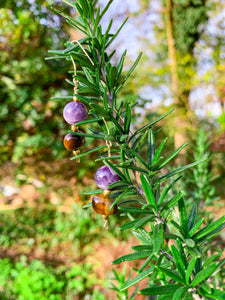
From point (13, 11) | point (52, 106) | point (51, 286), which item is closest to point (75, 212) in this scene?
point (51, 286)

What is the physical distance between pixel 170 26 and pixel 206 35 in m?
1.17

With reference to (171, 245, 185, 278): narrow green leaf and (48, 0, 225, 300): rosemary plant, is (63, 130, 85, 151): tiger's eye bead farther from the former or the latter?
(171, 245, 185, 278): narrow green leaf

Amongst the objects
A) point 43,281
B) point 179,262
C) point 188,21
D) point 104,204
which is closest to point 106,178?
point 104,204

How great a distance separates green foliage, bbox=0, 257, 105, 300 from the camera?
1.64 m

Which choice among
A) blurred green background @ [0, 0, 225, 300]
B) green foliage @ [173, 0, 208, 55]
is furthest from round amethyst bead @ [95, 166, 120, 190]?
green foliage @ [173, 0, 208, 55]

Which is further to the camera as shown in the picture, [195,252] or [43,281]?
[43,281]

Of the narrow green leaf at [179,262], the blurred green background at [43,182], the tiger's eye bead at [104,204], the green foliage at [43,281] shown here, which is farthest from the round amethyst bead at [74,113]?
the green foliage at [43,281]

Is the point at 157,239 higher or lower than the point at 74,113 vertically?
lower

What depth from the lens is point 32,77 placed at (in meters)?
1.93

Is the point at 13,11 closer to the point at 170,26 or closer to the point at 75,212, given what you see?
the point at 75,212

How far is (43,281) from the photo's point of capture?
1.73m

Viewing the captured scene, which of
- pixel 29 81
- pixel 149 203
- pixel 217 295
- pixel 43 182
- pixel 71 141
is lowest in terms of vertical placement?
pixel 217 295

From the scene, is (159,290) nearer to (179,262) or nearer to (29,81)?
(179,262)

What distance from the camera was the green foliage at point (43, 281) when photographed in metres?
1.64
